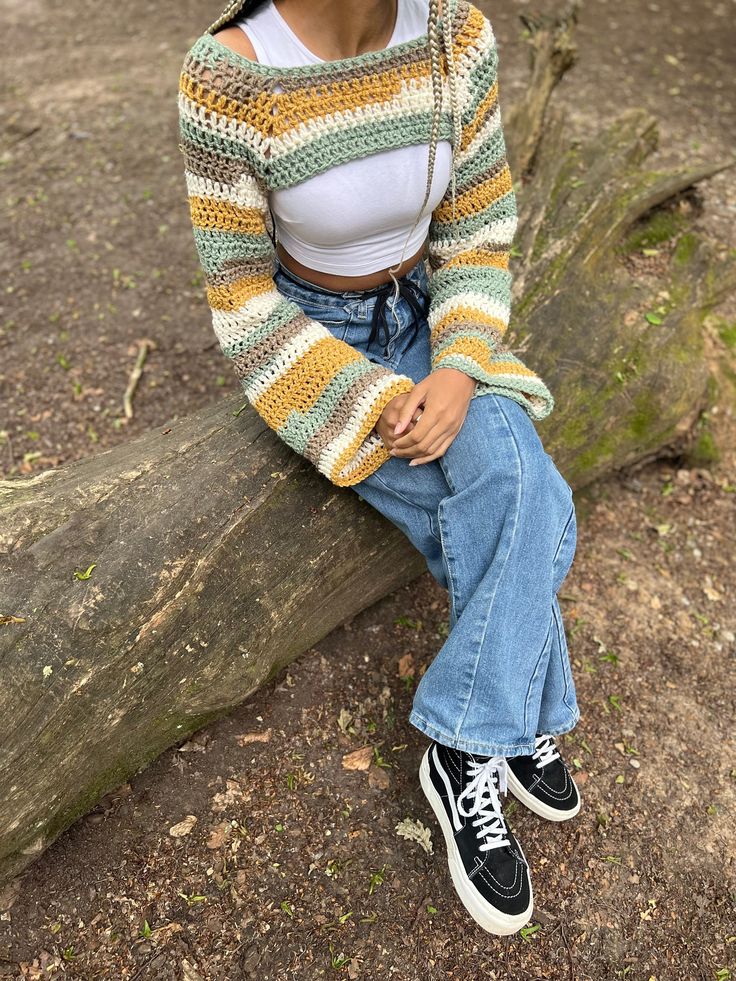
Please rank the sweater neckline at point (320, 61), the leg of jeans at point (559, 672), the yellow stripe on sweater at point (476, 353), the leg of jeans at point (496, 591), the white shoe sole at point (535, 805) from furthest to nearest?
the white shoe sole at point (535, 805) < the yellow stripe on sweater at point (476, 353) < the leg of jeans at point (559, 672) < the leg of jeans at point (496, 591) < the sweater neckline at point (320, 61)

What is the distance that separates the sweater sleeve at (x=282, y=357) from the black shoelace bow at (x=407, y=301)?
164 mm

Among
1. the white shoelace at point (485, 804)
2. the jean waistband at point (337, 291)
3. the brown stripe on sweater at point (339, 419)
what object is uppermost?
the jean waistband at point (337, 291)

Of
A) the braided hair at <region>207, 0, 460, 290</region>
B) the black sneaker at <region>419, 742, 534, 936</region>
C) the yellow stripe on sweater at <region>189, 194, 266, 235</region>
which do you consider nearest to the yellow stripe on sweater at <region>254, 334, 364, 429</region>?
the yellow stripe on sweater at <region>189, 194, 266, 235</region>

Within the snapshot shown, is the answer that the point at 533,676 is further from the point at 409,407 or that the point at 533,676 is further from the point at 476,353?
the point at 476,353

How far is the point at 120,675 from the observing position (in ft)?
6.36

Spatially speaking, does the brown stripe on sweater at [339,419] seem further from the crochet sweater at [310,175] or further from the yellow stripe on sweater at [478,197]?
the yellow stripe on sweater at [478,197]

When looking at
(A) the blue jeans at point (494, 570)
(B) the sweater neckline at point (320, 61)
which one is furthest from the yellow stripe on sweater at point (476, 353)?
(B) the sweater neckline at point (320, 61)

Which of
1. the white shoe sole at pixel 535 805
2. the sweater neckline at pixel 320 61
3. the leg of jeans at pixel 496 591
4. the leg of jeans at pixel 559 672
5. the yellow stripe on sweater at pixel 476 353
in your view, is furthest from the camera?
the white shoe sole at pixel 535 805

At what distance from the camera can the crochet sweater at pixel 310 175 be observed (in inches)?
74.0

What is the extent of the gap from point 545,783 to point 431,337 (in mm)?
1338

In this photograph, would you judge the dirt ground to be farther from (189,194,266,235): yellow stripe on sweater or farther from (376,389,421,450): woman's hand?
(189,194,266,235): yellow stripe on sweater

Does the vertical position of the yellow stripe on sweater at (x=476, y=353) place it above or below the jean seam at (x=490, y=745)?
above

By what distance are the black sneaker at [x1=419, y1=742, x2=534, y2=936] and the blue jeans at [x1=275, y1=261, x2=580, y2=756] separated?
0.16 m

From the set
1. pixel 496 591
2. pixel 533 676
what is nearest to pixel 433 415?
pixel 496 591
